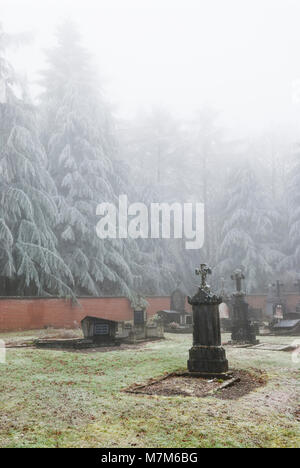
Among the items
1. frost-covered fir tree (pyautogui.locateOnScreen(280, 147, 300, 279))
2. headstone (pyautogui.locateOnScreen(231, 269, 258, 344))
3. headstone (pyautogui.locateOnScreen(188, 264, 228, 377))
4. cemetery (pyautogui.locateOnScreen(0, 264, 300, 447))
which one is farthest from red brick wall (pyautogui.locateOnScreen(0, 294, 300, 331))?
frost-covered fir tree (pyautogui.locateOnScreen(280, 147, 300, 279))

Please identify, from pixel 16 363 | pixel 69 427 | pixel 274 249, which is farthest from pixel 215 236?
pixel 69 427

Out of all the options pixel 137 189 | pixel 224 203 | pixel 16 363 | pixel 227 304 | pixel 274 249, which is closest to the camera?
pixel 16 363

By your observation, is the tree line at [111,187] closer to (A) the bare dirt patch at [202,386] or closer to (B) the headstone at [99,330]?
(B) the headstone at [99,330]

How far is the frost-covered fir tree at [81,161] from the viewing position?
920 inches

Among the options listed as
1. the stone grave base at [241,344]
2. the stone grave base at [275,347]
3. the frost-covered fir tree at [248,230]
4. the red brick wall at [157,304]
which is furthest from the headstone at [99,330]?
the frost-covered fir tree at [248,230]

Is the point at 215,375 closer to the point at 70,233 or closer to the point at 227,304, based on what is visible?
the point at 70,233

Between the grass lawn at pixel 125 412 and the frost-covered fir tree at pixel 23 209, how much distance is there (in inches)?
367

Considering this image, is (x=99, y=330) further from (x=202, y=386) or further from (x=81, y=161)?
(x=81, y=161)

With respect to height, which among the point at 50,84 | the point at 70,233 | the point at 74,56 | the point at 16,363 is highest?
the point at 74,56

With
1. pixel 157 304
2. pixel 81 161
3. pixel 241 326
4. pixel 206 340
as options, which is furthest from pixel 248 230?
pixel 206 340

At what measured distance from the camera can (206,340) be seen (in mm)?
9305

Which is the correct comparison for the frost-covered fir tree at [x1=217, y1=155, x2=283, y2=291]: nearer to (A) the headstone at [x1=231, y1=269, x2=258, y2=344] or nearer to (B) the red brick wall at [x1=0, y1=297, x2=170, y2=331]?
(B) the red brick wall at [x1=0, y1=297, x2=170, y2=331]
